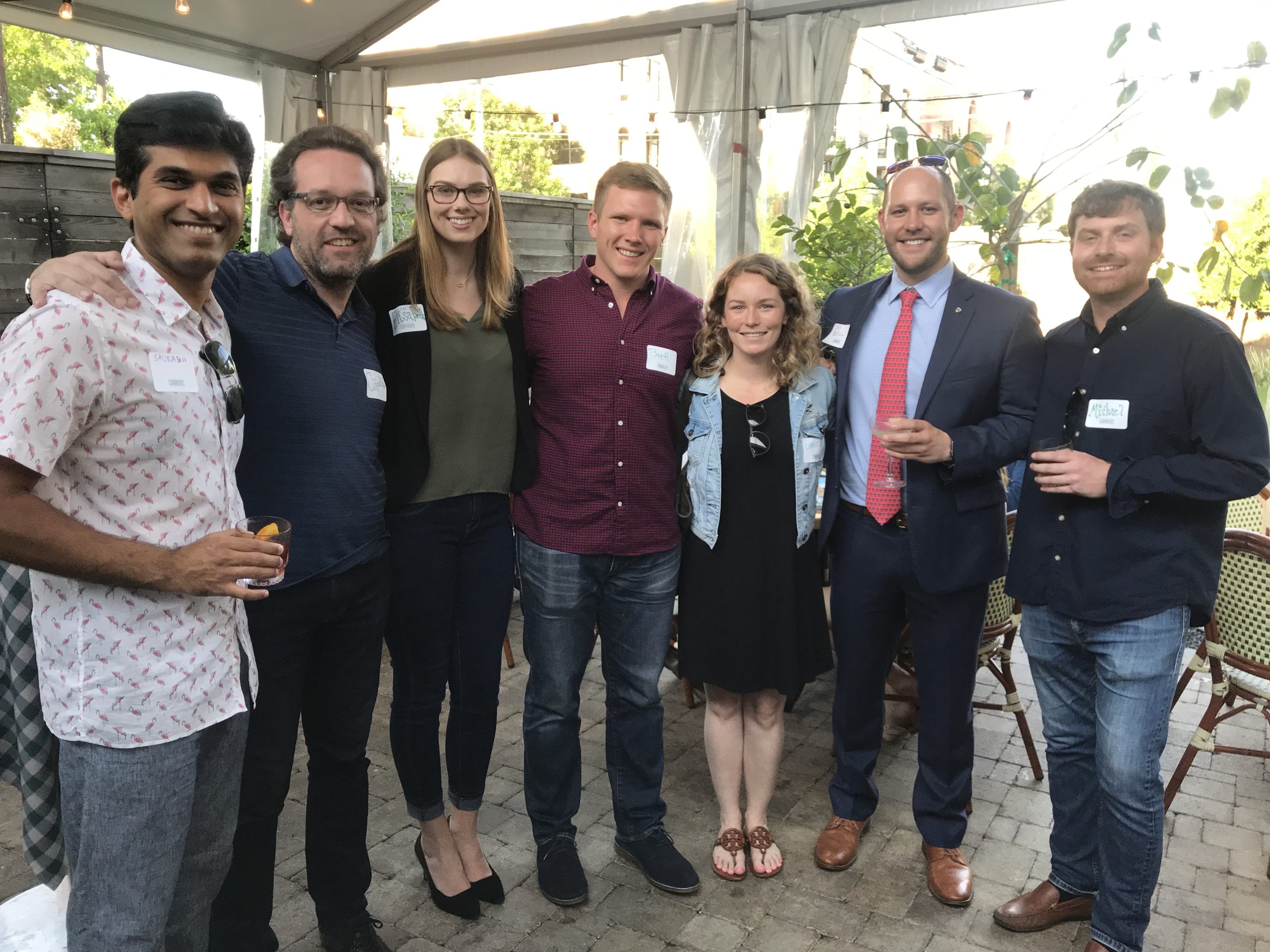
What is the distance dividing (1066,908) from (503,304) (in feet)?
7.59

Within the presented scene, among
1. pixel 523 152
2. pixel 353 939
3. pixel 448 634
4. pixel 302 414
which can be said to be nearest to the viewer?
pixel 302 414

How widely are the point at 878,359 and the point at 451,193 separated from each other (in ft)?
4.27

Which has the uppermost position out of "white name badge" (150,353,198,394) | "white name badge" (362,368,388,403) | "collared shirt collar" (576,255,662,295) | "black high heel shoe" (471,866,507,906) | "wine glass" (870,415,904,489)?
"collared shirt collar" (576,255,662,295)

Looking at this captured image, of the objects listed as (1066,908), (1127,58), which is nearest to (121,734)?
(1066,908)

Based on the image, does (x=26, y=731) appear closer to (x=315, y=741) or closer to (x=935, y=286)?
(x=315, y=741)

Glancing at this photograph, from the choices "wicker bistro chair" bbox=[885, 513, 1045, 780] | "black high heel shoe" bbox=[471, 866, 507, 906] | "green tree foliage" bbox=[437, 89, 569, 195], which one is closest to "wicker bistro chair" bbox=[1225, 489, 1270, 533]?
"wicker bistro chair" bbox=[885, 513, 1045, 780]

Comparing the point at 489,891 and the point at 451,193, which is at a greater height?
the point at 451,193

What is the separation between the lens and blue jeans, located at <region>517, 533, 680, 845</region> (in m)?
2.66

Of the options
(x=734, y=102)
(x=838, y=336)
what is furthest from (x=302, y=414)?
(x=734, y=102)

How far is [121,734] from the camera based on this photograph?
1.49 m

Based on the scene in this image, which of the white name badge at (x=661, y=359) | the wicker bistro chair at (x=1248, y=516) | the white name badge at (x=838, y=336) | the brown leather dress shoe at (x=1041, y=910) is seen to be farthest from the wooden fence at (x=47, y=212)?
the wicker bistro chair at (x=1248, y=516)

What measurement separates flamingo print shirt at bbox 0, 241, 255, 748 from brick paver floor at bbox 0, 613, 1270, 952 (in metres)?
1.34

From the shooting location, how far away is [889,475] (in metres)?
2.67

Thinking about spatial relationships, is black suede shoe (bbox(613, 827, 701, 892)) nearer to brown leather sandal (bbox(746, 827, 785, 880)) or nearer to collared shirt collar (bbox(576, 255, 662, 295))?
brown leather sandal (bbox(746, 827, 785, 880))
